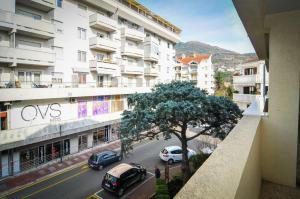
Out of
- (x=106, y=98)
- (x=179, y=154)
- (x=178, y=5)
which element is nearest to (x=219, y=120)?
(x=179, y=154)

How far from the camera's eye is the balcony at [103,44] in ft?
62.7

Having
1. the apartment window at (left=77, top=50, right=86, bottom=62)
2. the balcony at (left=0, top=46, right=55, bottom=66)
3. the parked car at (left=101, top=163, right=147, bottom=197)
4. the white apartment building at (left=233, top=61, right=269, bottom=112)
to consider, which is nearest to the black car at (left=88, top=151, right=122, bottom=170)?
the parked car at (left=101, top=163, right=147, bottom=197)

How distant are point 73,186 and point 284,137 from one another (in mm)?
12144

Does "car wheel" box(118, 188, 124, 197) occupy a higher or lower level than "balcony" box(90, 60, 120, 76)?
lower

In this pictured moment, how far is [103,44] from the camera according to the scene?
1967 cm

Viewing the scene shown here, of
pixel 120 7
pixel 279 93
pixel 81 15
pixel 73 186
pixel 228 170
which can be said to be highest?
pixel 120 7

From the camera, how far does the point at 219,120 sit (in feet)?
35.6

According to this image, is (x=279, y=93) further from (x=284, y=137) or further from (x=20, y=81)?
(x=20, y=81)

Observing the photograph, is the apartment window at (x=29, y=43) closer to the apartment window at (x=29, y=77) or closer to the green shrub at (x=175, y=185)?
the apartment window at (x=29, y=77)

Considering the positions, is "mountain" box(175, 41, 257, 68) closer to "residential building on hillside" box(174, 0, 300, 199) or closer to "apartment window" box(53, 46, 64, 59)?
"apartment window" box(53, 46, 64, 59)

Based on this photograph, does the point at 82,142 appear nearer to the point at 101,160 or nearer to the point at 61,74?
the point at 101,160

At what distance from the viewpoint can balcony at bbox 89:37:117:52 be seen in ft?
62.7

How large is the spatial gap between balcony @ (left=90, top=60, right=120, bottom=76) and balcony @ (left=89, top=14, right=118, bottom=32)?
370 cm

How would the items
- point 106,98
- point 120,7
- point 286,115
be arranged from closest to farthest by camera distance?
1. point 286,115
2. point 106,98
3. point 120,7
